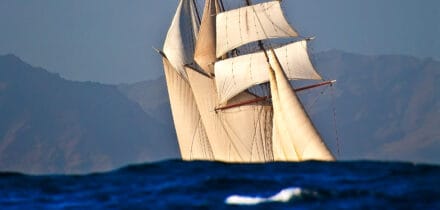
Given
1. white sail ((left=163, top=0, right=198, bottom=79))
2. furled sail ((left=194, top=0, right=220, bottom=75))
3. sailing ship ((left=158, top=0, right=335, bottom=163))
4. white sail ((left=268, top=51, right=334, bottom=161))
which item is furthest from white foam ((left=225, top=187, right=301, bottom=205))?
white sail ((left=163, top=0, right=198, bottom=79))

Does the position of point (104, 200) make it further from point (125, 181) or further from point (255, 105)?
point (255, 105)

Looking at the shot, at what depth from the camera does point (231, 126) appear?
367ft

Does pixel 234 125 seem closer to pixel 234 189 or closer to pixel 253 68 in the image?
pixel 253 68

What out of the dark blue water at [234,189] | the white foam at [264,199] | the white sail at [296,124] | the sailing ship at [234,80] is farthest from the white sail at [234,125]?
the white foam at [264,199]

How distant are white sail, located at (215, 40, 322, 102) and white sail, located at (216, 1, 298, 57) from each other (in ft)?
4.46

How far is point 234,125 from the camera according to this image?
366 ft

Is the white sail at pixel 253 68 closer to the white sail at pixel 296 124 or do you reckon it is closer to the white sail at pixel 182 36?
the white sail at pixel 182 36

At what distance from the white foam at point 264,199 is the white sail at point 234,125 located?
200 ft

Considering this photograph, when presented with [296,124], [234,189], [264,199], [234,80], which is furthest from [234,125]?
[264,199]

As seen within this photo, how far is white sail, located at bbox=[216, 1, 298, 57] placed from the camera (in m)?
110

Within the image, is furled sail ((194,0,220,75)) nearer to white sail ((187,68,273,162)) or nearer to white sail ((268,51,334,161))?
white sail ((187,68,273,162))

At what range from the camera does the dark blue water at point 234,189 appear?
147 ft

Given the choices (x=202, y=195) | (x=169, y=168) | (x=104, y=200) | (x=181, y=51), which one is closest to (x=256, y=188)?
(x=202, y=195)

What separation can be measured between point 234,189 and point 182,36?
72906 mm
